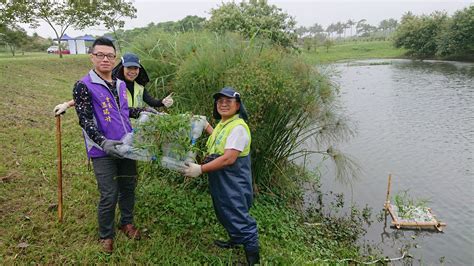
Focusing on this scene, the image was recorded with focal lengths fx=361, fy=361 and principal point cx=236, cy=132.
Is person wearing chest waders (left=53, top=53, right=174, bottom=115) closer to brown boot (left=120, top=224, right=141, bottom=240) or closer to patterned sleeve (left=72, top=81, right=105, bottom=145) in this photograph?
patterned sleeve (left=72, top=81, right=105, bottom=145)

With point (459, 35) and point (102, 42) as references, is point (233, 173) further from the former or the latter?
point (459, 35)

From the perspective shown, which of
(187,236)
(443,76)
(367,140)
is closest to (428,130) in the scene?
(367,140)

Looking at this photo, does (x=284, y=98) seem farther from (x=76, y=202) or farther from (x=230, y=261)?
(x=76, y=202)

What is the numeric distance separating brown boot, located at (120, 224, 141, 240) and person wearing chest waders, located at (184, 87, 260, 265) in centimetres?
89

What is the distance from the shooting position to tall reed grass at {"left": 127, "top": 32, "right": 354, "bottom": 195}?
4266 millimetres

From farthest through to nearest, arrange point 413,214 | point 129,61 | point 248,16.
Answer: point 248,16 < point 413,214 < point 129,61

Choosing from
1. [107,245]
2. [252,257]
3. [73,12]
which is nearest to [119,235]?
[107,245]

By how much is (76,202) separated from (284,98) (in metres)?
A: 2.66

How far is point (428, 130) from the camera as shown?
39.7 ft

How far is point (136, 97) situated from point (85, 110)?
102cm

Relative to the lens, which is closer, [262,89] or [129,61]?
[129,61]

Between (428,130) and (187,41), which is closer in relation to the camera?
(187,41)

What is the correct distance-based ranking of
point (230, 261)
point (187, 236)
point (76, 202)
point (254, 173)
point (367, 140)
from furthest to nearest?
point (367, 140)
point (254, 173)
point (76, 202)
point (187, 236)
point (230, 261)

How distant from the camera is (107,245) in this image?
10.2 ft
